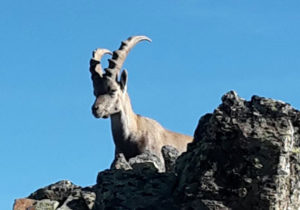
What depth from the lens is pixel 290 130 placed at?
29.6ft

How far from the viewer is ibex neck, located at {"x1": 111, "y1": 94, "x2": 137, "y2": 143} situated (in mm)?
25031

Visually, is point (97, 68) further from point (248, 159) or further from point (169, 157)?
point (248, 159)

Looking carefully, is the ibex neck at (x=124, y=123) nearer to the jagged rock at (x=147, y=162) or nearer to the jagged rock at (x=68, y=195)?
the jagged rock at (x=147, y=162)

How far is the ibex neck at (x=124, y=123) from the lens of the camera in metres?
25.0

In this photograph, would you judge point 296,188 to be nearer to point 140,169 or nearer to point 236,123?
point 236,123

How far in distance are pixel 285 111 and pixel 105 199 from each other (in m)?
2.17

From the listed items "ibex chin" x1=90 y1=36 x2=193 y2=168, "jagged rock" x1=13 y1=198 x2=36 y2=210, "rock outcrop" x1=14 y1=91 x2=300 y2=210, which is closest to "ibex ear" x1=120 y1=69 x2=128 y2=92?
"ibex chin" x1=90 y1=36 x2=193 y2=168

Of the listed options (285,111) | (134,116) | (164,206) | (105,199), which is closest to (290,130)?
(285,111)

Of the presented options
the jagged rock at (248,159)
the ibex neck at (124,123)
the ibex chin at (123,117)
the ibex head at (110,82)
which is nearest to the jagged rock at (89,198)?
the jagged rock at (248,159)

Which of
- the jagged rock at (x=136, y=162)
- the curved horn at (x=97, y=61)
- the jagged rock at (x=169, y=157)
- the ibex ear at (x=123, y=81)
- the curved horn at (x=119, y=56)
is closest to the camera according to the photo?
the jagged rock at (x=136, y=162)

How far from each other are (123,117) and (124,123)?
0.71 feet

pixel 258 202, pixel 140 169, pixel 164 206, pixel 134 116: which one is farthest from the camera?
pixel 134 116

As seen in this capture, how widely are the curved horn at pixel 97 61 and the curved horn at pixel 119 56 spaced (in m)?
0.33

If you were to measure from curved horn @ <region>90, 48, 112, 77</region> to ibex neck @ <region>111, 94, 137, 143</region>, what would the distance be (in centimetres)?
129
